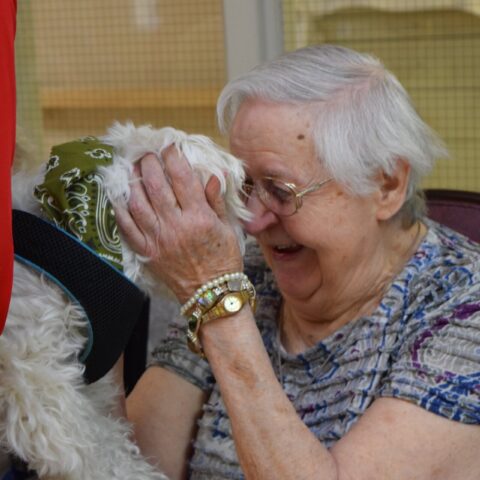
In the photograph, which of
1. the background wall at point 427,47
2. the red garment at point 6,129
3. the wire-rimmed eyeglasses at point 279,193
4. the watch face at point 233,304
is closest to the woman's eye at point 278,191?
the wire-rimmed eyeglasses at point 279,193

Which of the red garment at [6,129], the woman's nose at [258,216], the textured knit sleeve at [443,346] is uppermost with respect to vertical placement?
the red garment at [6,129]

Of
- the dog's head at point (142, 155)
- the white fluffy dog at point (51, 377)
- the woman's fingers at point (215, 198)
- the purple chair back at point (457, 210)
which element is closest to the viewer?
the white fluffy dog at point (51, 377)

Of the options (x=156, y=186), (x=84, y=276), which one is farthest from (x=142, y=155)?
(x=84, y=276)

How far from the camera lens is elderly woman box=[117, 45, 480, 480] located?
1.76 metres

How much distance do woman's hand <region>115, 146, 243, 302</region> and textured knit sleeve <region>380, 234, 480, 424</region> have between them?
1.22 ft

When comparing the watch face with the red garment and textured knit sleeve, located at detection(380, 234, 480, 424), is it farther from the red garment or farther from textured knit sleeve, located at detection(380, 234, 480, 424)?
the red garment

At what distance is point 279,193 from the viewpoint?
200 centimetres

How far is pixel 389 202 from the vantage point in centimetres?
206

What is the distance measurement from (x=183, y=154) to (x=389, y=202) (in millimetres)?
587

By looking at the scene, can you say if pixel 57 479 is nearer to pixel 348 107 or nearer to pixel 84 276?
pixel 84 276

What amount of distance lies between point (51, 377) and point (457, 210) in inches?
53.2

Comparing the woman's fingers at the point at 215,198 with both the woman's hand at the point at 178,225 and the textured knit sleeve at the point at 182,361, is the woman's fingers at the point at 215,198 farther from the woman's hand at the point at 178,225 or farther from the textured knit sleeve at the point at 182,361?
the textured knit sleeve at the point at 182,361

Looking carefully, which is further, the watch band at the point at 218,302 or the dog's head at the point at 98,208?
the watch band at the point at 218,302

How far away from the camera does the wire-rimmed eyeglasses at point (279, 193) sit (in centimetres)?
198
